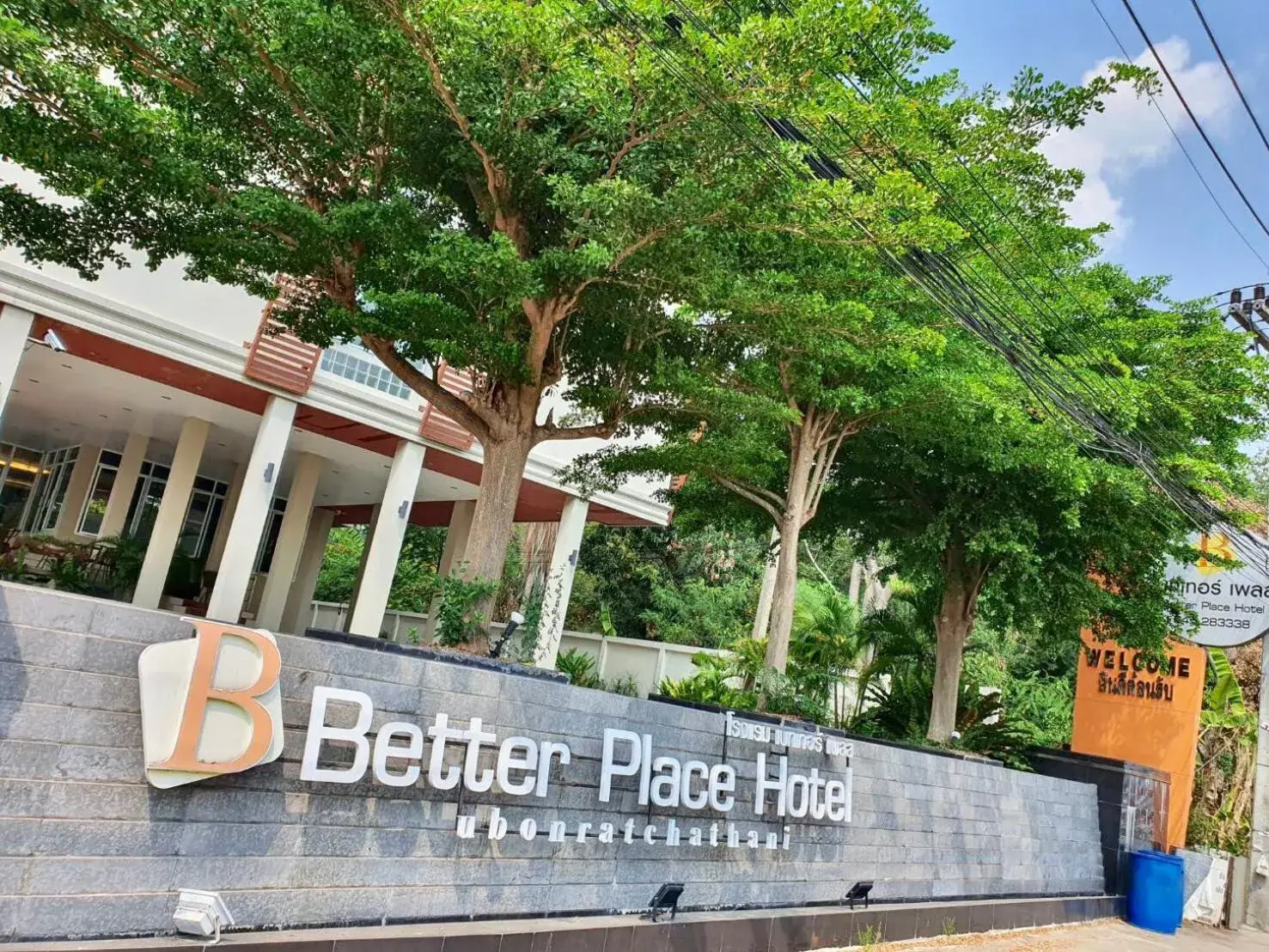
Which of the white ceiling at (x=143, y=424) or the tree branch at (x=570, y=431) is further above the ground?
the white ceiling at (x=143, y=424)

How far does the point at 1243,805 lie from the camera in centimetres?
1534

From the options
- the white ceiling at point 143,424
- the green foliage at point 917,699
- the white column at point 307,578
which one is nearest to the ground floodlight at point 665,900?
the green foliage at point 917,699

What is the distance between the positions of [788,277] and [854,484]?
668cm

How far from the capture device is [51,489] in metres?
20.8

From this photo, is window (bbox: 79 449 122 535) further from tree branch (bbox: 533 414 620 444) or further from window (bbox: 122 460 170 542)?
tree branch (bbox: 533 414 620 444)

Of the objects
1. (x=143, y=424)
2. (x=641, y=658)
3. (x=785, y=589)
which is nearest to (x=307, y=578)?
(x=143, y=424)

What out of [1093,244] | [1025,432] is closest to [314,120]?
[1025,432]

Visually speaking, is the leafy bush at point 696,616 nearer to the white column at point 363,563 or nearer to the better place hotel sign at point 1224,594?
the white column at point 363,563

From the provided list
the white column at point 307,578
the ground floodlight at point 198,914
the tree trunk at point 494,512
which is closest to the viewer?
the ground floodlight at point 198,914

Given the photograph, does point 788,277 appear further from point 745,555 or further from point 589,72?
point 745,555

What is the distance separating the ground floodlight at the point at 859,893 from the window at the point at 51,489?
1819 cm

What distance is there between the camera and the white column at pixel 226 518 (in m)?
19.0

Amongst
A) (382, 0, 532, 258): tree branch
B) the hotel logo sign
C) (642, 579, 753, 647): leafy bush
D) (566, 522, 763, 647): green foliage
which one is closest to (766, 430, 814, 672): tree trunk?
(382, 0, 532, 258): tree branch

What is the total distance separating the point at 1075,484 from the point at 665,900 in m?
7.12
